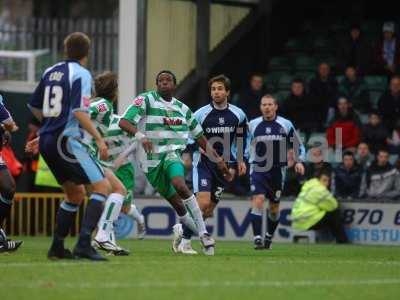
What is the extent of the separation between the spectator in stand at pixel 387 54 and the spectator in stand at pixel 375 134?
7.52ft

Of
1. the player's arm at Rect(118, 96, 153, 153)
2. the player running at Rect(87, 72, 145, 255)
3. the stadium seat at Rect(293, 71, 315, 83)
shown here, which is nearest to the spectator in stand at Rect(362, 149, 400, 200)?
the stadium seat at Rect(293, 71, 315, 83)

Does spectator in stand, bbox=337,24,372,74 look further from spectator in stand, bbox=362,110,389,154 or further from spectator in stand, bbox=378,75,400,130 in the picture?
spectator in stand, bbox=362,110,389,154

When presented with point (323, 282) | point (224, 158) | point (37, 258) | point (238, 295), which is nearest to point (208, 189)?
point (224, 158)

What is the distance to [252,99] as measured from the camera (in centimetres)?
2248

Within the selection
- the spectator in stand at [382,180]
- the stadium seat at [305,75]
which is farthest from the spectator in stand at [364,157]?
the stadium seat at [305,75]

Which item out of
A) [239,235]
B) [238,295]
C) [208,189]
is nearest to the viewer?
[238,295]

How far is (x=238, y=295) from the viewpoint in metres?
9.59

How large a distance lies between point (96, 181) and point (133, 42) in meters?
10.8

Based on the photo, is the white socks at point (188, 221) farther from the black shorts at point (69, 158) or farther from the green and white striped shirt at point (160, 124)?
the black shorts at point (69, 158)

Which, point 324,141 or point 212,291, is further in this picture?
point 324,141

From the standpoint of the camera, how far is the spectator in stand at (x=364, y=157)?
21.3 metres

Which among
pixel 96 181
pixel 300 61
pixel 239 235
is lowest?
pixel 239 235

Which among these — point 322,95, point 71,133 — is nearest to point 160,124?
point 71,133

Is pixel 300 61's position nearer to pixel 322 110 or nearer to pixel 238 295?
pixel 322 110
